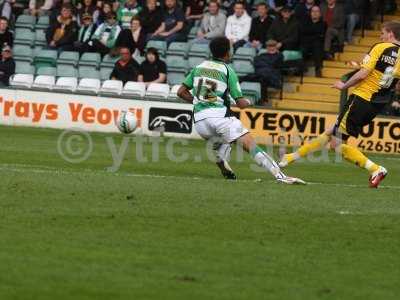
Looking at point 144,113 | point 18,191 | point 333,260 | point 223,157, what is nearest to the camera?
point 333,260

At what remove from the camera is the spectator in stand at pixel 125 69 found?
27.1 m

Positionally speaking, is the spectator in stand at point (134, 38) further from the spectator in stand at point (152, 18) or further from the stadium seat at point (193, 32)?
the stadium seat at point (193, 32)

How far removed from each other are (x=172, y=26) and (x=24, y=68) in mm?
3605

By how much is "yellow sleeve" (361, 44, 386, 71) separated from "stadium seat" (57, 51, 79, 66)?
14.1m

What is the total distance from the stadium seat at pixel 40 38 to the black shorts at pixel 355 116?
1504cm

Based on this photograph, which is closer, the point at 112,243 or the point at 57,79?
Result: the point at 112,243

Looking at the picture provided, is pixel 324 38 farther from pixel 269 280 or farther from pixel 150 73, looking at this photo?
pixel 269 280

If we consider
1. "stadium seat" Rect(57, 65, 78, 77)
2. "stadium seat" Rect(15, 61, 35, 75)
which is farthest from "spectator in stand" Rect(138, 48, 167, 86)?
"stadium seat" Rect(15, 61, 35, 75)

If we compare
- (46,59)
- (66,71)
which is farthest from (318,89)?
(46,59)

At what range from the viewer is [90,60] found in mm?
28672

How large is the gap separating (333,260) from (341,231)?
1409 mm

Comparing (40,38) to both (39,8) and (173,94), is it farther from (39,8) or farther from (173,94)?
(173,94)

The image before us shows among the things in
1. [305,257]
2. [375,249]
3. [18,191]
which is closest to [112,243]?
[305,257]

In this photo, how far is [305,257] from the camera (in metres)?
10.4
